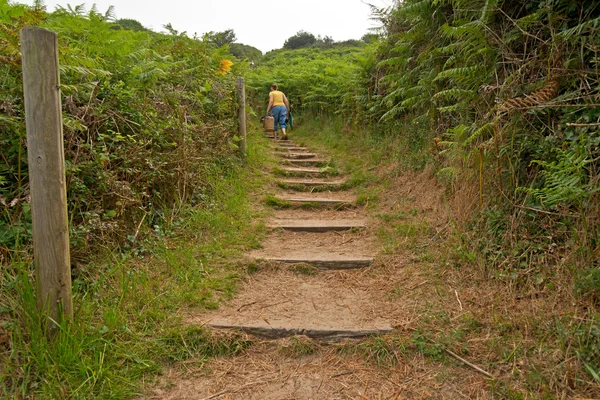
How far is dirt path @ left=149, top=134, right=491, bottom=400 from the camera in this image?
7.88ft

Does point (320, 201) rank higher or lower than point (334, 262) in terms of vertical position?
higher

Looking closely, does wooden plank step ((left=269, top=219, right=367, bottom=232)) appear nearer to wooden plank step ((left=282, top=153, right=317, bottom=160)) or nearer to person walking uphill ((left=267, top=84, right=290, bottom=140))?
wooden plank step ((left=282, top=153, right=317, bottom=160))

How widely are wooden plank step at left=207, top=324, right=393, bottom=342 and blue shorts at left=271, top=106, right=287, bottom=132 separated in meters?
8.61

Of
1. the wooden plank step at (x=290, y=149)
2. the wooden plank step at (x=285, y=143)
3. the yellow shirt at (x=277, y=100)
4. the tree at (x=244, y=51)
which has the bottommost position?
the wooden plank step at (x=290, y=149)

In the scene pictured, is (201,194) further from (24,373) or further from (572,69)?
(572,69)

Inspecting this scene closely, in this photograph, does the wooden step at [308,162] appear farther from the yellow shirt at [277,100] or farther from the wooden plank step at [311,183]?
the yellow shirt at [277,100]

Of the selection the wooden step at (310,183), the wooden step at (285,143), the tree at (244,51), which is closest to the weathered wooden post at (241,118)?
the wooden step at (310,183)

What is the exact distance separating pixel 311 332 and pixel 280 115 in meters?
8.88

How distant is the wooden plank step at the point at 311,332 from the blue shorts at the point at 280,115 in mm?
8610

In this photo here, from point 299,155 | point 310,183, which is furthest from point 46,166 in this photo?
point 299,155

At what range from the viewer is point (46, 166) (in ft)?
7.29

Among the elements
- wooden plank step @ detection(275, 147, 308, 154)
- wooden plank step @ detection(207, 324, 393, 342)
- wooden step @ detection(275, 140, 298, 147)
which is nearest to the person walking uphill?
wooden step @ detection(275, 140, 298, 147)

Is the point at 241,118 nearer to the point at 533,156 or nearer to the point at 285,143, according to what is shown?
the point at 285,143

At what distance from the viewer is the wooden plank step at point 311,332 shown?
284cm
